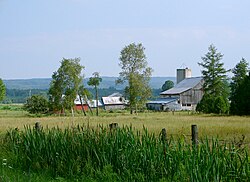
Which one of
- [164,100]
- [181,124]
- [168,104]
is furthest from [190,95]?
[181,124]

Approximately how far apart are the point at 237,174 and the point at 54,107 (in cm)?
6402

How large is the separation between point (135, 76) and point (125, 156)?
6197 centimetres

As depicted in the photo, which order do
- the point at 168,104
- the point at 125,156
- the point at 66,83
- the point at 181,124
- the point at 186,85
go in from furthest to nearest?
the point at 186,85
the point at 168,104
the point at 66,83
the point at 181,124
the point at 125,156

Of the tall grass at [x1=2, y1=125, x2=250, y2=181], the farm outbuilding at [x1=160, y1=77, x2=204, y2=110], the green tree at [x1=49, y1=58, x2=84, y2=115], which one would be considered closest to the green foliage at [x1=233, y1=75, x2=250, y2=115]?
the green tree at [x1=49, y1=58, x2=84, y2=115]

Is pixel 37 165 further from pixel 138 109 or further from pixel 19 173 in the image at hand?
pixel 138 109

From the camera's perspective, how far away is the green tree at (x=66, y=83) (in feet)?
227

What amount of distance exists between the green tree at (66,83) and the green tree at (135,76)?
325 inches

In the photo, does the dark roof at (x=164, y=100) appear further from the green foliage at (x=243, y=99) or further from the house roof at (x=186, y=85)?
the green foliage at (x=243, y=99)

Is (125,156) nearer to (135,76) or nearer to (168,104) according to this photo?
(135,76)

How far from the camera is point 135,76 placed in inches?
2876

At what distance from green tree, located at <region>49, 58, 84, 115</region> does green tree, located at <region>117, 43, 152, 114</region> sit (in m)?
8.24

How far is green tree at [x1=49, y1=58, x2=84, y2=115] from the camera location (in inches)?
2719

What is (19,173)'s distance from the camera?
1229cm

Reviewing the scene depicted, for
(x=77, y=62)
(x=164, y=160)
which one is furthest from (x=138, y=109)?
(x=164, y=160)
